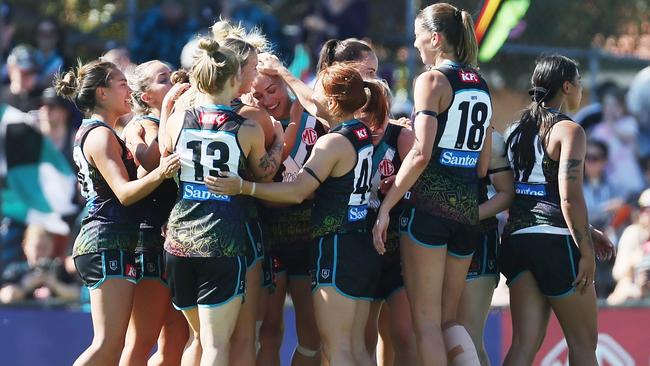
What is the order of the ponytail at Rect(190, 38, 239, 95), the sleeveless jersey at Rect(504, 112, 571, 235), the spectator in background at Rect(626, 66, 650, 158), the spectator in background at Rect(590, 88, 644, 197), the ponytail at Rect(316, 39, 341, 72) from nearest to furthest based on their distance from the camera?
the ponytail at Rect(190, 38, 239, 95) → the sleeveless jersey at Rect(504, 112, 571, 235) → the ponytail at Rect(316, 39, 341, 72) → the spectator in background at Rect(590, 88, 644, 197) → the spectator in background at Rect(626, 66, 650, 158)

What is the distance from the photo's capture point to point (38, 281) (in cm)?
976

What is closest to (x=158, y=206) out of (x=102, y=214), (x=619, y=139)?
(x=102, y=214)

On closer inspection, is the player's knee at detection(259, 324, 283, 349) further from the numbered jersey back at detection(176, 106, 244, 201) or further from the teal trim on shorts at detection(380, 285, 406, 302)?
the numbered jersey back at detection(176, 106, 244, 201)

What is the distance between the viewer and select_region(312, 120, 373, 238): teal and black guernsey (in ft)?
19.6

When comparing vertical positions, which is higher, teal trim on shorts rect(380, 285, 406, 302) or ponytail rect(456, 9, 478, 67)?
ponytail rect(456, 9, 478, 67)

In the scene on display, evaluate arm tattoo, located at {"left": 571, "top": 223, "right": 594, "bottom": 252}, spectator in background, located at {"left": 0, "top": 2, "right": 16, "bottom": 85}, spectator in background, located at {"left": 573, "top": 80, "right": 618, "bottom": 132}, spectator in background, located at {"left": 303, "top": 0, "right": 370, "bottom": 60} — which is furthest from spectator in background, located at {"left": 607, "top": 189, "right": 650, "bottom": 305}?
spectator in background, located at {"left": 0, "top": 2, "right": 16, "bottom": 85}

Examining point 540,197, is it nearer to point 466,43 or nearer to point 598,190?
point 466,43

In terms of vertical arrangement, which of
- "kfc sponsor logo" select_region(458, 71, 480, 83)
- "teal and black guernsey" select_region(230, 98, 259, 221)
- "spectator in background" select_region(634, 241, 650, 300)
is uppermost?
"kfc sponsor logo" select_region(458, 71, 480, 83)

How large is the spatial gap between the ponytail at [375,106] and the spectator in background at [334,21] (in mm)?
4800

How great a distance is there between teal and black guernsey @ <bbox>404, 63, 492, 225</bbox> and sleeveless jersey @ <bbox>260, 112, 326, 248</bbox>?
2.13 ft

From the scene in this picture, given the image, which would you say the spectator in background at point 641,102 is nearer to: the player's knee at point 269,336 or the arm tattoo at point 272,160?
the player's knee at point 269,336

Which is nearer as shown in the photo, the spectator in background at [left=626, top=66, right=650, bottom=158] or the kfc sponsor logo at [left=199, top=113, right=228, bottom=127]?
the kfc sponsor logo at [left=199, top=113, right=228, bottom=127]

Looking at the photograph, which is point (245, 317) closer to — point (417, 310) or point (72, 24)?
point (417, 310)

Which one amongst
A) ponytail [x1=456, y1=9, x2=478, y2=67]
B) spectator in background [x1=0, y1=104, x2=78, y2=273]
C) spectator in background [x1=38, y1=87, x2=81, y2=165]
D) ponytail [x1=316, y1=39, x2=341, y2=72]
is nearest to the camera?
ponytail [x1=456, y1=9, x2=478, y2=67]
